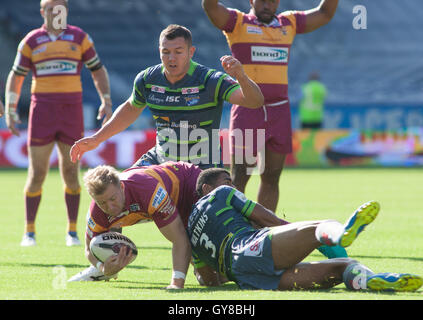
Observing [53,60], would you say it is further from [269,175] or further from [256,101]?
[256,101]

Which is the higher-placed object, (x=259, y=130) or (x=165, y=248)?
(x=259, y=130)

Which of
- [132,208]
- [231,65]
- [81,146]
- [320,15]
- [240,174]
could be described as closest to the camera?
[231,65]

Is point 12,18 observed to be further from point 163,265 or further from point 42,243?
point 163,265

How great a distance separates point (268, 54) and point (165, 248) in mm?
2258

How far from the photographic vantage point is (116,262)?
5.88m

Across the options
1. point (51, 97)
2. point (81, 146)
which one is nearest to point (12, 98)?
point (51, 97)

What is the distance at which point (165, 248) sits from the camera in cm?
847

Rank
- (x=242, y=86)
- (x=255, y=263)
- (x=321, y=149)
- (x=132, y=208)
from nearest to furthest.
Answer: (x=255, y=263)
(x=132, y=208)
(x=242, y=86)
(x=321, y=149)

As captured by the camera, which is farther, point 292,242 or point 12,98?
point 12,98

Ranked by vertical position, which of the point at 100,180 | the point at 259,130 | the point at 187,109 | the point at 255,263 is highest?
the point at 187,109

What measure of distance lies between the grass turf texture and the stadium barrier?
3.23 m

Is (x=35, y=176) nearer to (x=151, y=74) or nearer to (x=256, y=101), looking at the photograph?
(x=151, y=74)

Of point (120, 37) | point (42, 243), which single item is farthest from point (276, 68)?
point (120, 37)

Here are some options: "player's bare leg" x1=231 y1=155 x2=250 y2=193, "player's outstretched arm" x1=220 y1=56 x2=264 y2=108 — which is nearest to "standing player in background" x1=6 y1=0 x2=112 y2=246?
"player's bare leg" x1=231 y1=155 x2=250 y2=193
